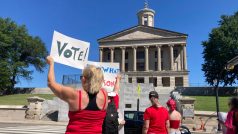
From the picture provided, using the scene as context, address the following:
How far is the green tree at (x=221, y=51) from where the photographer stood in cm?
6250

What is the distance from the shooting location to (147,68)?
8712 cm

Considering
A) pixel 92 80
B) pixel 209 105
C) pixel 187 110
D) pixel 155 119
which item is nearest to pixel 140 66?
pixel 209 105

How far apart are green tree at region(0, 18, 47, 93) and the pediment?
18.9 meters

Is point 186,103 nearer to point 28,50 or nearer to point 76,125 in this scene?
point 76,125

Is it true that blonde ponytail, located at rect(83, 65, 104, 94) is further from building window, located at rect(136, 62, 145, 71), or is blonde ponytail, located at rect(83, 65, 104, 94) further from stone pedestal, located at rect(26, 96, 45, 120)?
building window, located at rect(136, 62, 145, 71)

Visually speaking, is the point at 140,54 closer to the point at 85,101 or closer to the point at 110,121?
the point at 110,121

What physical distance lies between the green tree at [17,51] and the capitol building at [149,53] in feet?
61.2

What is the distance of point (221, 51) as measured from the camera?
63.0 m

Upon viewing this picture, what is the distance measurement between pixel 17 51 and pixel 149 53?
1337 inches

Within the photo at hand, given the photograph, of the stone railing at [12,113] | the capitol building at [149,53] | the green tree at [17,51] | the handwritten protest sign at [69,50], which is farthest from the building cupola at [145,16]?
the handwritten protest sign at [69,50]

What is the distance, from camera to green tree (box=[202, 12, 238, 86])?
205 feet

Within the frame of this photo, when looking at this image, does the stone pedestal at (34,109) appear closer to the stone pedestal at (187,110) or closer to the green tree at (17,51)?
the stone pedestal at (187,110)

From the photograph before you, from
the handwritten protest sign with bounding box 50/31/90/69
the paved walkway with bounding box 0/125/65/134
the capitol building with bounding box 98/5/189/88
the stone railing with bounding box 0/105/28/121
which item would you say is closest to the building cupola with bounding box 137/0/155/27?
the capitol building with bounding box 98/5/189/88

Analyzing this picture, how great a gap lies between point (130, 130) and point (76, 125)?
13.4 m
